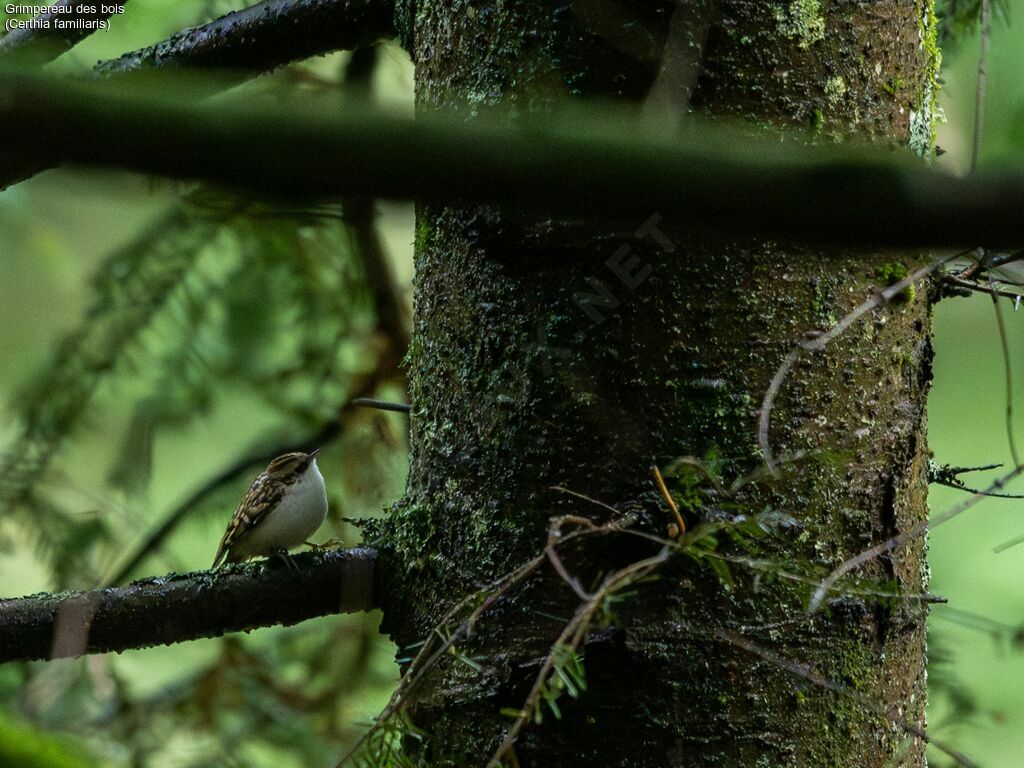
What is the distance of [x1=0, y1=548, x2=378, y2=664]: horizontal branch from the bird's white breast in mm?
1176

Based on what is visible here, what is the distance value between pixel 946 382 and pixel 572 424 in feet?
11.6

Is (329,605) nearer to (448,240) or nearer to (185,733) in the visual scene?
(448,240)

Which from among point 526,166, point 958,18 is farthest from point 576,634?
point 958,18

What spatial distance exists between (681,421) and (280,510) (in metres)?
1.77

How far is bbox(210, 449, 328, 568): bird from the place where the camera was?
10.3 feet

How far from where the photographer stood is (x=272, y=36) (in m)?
2.35

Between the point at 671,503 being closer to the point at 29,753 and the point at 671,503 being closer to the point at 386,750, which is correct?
the point at 386,750

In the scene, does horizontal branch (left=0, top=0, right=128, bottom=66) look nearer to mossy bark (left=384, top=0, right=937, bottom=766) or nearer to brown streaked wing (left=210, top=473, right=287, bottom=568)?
mossy bark (left=384, top=0, right=937, bottom=766)

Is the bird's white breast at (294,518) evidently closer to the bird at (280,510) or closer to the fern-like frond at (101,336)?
the bird at (280,510)

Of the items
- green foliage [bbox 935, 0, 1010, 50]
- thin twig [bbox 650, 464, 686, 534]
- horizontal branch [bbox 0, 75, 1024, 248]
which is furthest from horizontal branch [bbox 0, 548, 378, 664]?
green foliage [bbox 935, 0, 1010, 50]

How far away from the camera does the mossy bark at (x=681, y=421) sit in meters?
1.61

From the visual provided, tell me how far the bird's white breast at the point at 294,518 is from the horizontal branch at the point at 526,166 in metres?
2.59

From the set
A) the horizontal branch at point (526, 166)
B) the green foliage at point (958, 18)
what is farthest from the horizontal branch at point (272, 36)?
the horizontal branch at point (526, 166)

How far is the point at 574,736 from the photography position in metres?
1.60
